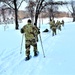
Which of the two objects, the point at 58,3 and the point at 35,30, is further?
the point at 58,3

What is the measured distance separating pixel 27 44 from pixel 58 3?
102 ft

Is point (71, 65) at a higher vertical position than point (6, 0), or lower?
lower

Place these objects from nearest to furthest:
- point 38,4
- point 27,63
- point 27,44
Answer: point 27,63, point 27,44, point 38,4

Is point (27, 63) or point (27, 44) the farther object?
point (27, 44)

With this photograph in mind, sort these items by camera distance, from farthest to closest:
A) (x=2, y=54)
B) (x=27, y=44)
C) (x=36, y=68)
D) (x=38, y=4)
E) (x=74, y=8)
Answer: (x=74, y=8)
(x=38, y=4)
(x=2, y=54)
(x=27, y=44)
(x=36, y=68)

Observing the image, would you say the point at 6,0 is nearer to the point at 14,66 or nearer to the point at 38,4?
the point at 38,4

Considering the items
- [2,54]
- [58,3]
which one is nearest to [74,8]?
[58,3]

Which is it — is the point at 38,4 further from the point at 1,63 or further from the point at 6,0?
the point at 1,63

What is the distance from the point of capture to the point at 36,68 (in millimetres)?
10352

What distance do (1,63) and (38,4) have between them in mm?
30978

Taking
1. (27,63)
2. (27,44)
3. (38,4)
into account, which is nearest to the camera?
(27,63)

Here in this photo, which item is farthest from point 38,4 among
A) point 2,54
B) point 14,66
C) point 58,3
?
point 14,66

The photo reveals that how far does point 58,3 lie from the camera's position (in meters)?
42.8

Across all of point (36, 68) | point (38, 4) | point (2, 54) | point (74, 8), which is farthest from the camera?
point (74, 8)
